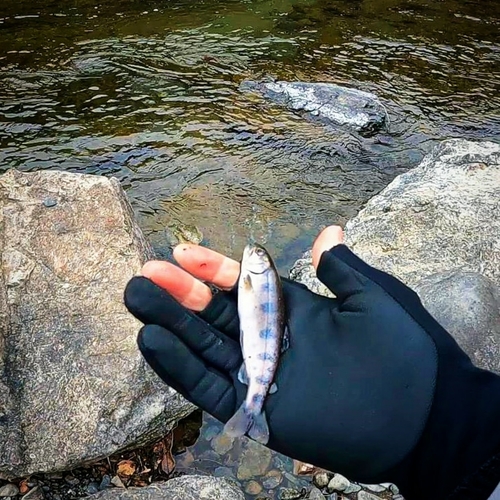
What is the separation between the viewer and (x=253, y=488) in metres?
4.25

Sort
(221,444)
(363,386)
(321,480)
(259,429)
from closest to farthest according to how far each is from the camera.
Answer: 1. (259,429)
2. (363,386)
3. (321,480)
4. (221,444)

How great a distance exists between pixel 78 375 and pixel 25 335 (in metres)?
0.48

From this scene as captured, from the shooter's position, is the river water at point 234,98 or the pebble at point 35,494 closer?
the pebble at point 35,494

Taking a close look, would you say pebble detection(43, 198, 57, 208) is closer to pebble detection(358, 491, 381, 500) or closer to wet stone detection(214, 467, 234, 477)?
wet stone detection(214, 467, 234, 477)

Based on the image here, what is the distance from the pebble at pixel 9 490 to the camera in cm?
397

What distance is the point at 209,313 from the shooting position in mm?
2977

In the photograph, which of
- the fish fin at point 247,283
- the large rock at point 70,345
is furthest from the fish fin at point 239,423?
the large rock at point 70,345

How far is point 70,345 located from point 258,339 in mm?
1930

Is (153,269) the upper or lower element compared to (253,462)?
upper

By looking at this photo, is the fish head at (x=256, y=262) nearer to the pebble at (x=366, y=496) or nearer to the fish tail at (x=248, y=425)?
the fish tail at (x=248, y=425)

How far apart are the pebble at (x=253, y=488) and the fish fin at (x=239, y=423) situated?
1714 millimetres

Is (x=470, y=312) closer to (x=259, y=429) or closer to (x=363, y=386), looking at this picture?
(x=363, y=386)

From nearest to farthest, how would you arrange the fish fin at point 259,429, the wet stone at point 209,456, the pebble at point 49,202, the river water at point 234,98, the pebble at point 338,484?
the fish fin at point 259,429
the pebble at point 338,484
the wet stone at point 209,456
the pebble at point 49,202
the river water at point 234,98

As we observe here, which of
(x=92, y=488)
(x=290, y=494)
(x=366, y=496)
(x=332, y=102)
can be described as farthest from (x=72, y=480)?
(x=332, y=102)
